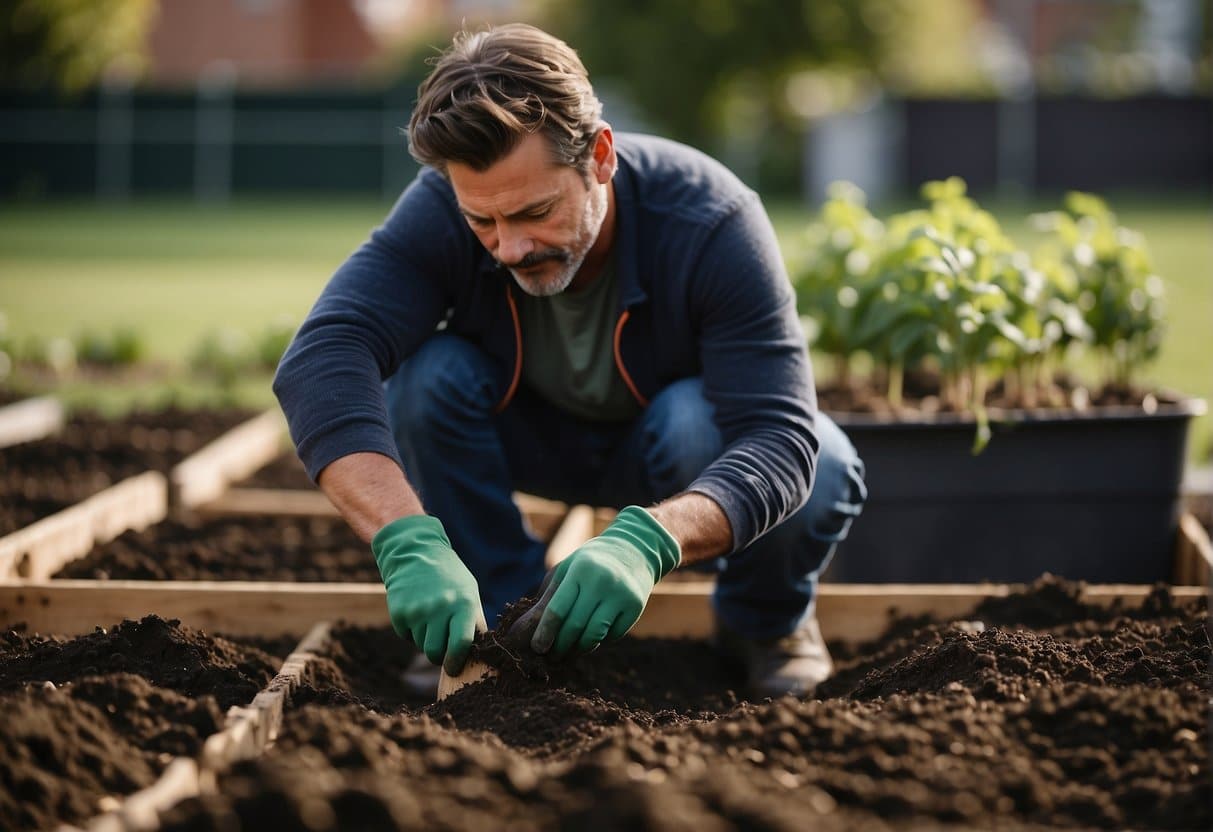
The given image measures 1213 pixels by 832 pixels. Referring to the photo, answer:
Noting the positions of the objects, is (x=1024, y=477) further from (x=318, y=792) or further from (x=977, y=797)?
(x=318, y=792)

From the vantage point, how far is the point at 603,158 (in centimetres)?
258

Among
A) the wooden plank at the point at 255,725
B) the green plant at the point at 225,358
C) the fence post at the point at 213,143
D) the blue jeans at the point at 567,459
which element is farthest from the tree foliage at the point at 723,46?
the wooden plank at the point at 255,725

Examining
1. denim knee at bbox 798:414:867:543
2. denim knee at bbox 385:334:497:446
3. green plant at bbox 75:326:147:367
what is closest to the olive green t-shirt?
denim knee at bbox 385:334:497:446

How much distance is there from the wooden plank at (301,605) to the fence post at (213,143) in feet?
72.7

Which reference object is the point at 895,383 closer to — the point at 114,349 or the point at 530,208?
the point at 530,208

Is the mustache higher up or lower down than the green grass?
higher up

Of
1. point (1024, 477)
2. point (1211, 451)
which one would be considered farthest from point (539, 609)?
point (1211, 451)

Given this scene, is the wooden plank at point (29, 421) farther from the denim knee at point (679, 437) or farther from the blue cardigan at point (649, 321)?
the denim knee at point (679, 437)

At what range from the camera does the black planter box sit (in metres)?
3.25

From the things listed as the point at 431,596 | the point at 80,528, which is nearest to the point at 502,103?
the point at 431,596

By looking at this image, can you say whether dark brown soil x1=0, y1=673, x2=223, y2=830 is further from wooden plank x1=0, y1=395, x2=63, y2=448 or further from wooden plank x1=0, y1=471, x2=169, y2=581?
wooden plank x1=0, y1=395, x2=63, y2=448

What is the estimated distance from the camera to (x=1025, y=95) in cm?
2120

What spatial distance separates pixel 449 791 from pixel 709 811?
1.03ft

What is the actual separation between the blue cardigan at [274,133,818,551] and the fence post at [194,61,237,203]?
22322 mm
